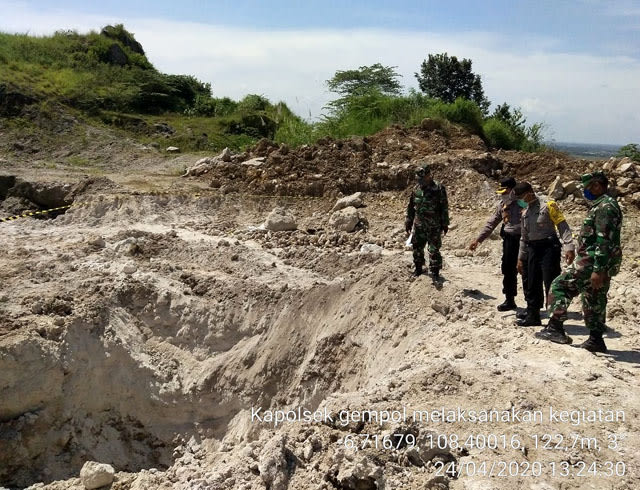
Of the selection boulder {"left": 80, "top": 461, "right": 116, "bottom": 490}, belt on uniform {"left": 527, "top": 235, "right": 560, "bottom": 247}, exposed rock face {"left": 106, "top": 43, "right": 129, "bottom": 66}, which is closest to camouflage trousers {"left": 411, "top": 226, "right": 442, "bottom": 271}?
belt on uniform {"left": 527, "top": 235, "right": 560, "bottom": 247}

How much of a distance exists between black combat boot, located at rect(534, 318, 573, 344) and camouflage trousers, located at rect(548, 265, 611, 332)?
0.07 m

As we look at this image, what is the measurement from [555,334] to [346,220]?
17.3ft

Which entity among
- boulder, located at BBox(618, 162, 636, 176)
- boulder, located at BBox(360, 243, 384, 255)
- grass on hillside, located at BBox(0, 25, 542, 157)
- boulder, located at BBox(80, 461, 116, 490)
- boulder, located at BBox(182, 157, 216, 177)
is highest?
grass on hillside, located at BBox(0, 25, 542, 157)

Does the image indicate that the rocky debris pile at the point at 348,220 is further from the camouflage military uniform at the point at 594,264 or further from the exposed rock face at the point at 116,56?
the exposed rock face at the point at 116,56

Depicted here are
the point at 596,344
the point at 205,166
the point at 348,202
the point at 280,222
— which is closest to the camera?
the point at 596,344

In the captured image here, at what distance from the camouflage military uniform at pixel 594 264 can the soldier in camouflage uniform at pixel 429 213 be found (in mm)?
1682

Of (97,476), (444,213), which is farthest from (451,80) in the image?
(97,476)

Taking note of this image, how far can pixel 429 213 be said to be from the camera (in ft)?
22.3

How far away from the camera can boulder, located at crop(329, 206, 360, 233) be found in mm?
10273

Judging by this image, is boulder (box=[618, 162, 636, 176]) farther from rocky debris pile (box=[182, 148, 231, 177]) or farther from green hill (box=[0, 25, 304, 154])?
green hill (box=[0, 25, 304, 154])

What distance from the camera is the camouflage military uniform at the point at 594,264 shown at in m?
Answer: 5.05

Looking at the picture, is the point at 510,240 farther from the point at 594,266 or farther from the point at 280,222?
the point at 280,222

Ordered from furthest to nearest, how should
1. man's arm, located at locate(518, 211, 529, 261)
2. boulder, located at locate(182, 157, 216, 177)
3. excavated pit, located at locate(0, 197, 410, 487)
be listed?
boulder, located at locate(182, 157, 216, 177)
excavated pit, located at locate(0, 197, 410, 487)
man's arm, located at locate(518, 211, 529, 261)

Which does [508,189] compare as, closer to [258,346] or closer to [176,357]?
[258,346]
